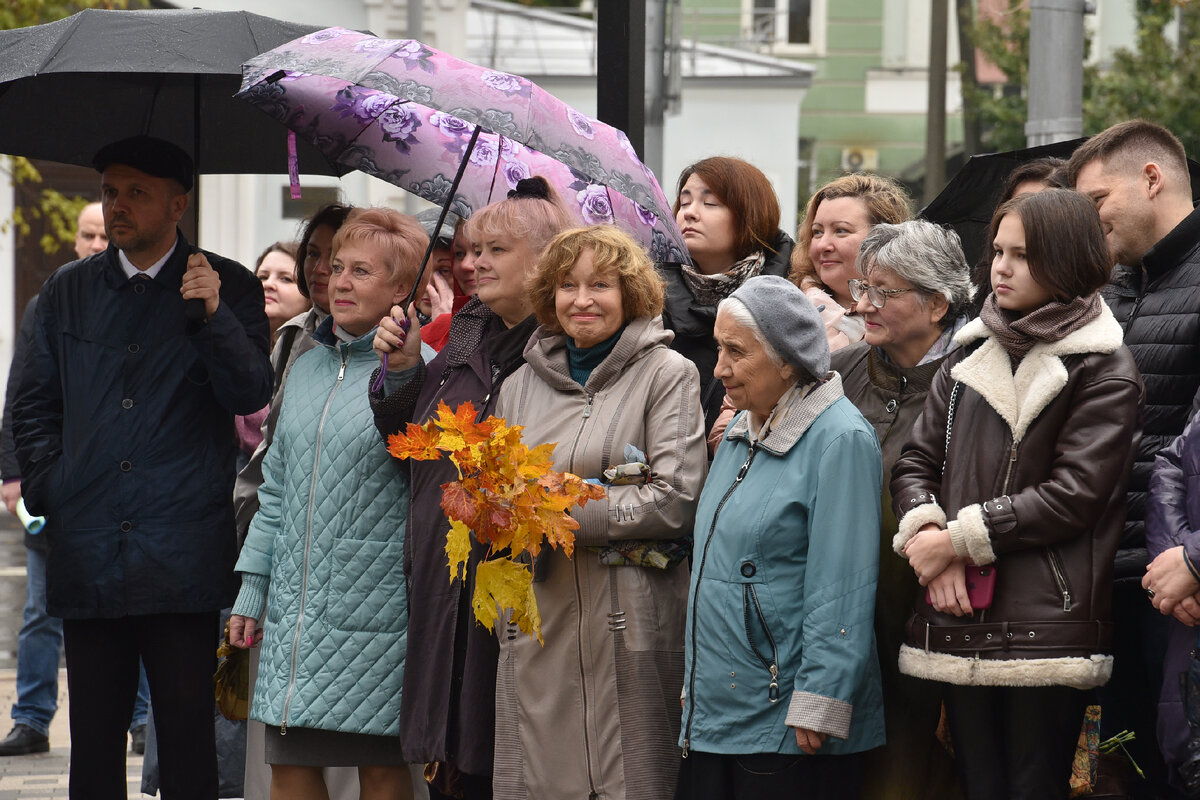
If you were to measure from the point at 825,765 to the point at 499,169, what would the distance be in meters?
2.40

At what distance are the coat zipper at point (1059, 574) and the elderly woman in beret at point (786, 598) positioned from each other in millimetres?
433

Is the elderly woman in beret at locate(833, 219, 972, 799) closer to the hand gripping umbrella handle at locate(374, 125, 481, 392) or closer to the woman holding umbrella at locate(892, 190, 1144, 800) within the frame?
the woman holding umbrella at locate(892, 190, 1144, 800)

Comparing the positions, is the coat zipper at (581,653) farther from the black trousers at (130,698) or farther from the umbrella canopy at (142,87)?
the umbrella canopy at (142,87)

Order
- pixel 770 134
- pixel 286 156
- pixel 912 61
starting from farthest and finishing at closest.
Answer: pixel 912 61 → pixel 770 134 → pixel 286 156

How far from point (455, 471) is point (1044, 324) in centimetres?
171

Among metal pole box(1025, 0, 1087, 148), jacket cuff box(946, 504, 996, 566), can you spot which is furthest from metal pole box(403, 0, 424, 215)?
jacket cuff box(946, 504, 996, 566)

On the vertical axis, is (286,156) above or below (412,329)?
above

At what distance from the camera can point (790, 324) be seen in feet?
13.3

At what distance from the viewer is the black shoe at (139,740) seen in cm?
716

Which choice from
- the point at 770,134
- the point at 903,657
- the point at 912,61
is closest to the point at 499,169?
the point at 903,657

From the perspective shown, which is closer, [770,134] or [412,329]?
[412,329]

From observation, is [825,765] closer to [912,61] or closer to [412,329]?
[412,329]

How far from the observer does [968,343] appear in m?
4.04

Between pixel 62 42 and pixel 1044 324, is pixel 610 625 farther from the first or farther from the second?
pixel 62 42
